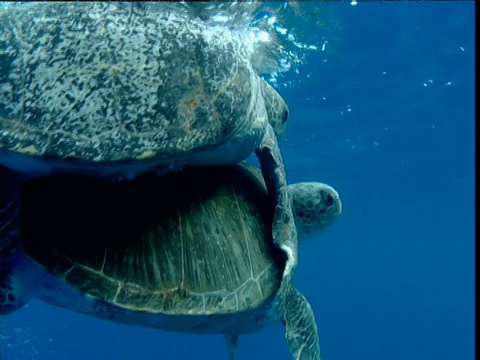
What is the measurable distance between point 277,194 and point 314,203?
5.05 feet

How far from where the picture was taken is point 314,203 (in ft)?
15.6

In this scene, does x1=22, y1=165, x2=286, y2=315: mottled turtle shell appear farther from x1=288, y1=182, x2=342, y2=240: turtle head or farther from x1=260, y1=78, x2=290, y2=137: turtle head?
x1=288, y1=182, x2=342, y2=240: turtle head

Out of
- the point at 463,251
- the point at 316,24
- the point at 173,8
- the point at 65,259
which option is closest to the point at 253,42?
the point at 316,24

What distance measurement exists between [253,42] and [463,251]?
48.7 metres

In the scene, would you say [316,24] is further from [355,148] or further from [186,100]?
[355,148]

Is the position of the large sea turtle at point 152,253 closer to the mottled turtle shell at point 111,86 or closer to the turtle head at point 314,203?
the mottled turtle shell at point 111,86

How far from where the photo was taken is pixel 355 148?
63.1ft

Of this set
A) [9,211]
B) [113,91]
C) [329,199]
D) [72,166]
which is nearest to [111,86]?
[113,91]

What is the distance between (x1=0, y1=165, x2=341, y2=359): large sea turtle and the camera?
261 cm

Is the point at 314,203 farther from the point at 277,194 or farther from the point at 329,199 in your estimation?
the point at 277,194

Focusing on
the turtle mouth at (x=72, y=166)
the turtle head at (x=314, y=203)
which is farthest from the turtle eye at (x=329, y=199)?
the turtle mouth at (x=72, y=166)

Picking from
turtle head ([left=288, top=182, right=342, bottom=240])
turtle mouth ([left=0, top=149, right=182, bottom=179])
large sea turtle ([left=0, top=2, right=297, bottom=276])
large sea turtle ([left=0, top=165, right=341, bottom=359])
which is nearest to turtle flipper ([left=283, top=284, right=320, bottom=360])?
large sea turtle ([left=0, top=165, right=341, bottom=359])

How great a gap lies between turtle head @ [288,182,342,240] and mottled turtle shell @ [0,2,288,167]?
2.19 metres

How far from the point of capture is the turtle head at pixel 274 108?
428 cm
